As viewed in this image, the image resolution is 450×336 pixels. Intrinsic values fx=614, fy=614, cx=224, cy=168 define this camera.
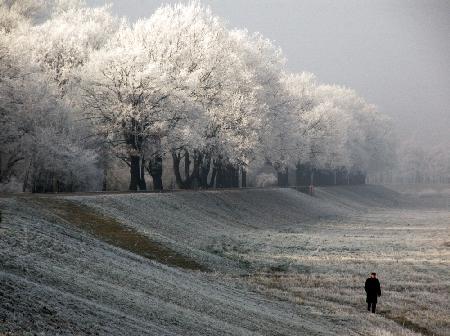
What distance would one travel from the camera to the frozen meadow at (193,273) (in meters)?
16.6

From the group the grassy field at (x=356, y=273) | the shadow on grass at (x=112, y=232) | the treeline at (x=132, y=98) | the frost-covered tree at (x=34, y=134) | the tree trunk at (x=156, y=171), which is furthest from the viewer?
the tree trunk at (x=156, y=171)

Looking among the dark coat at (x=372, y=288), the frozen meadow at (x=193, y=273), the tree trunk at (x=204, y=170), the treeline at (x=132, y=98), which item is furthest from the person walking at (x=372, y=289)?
the tree trunk at (x=204, y=170)

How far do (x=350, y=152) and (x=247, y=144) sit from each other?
6884 cm

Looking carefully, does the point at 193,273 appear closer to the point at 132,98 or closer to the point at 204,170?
the point at 132,98

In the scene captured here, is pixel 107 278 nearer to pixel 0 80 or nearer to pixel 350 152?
pixel 0 80

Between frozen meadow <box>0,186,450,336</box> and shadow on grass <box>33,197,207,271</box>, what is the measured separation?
10cm

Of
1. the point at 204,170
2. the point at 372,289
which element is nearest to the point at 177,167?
the point at 204,170

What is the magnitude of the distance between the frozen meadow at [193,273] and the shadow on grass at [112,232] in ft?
0.34

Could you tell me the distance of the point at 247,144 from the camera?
70188mm

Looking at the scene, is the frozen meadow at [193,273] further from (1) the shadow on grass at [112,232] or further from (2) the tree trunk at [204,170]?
(2) the tree trunk at [204,170]

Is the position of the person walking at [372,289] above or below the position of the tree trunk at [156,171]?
below

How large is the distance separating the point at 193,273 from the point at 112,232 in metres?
7.09

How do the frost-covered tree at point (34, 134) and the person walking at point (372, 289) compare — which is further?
the frost-covered tree at point (34, 134)

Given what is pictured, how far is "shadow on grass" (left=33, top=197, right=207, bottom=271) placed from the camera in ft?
109
